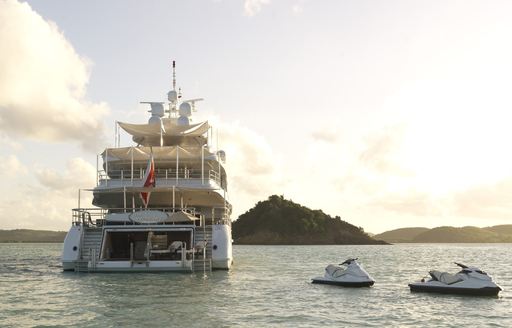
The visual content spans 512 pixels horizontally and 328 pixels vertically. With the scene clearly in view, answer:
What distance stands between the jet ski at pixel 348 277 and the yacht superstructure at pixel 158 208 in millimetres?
6520

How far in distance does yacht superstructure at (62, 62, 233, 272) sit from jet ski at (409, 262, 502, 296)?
1131cm

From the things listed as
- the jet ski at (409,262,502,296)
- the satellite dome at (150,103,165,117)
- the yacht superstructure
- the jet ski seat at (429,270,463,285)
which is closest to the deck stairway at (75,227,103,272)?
the yacht superstructure

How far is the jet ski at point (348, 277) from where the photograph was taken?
85.4 feet

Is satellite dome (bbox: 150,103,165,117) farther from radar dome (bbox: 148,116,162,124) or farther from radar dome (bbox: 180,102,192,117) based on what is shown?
radar dome (bbox: 148,116,162,124)

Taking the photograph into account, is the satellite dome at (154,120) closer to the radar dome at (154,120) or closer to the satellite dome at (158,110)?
the radar dome at (154,120)

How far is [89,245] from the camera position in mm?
31469

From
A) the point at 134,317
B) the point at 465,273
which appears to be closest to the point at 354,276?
the point at 465,273

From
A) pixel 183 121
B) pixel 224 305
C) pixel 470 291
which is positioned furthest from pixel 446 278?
pixel 183 121

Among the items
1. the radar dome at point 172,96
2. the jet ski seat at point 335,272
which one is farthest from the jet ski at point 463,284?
the radar dome at point 172,96

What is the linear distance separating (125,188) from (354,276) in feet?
46.5

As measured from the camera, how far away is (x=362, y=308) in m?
19.9

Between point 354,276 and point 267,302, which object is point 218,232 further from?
point 267,302

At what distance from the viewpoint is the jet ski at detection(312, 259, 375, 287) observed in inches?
1025

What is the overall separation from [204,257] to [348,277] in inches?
316
